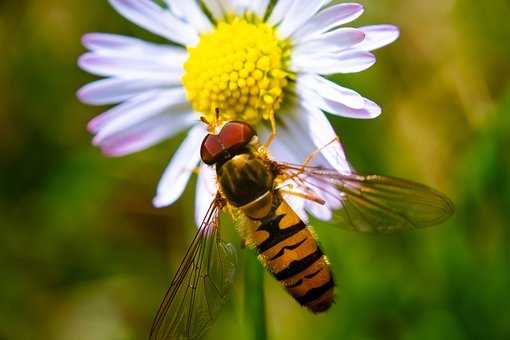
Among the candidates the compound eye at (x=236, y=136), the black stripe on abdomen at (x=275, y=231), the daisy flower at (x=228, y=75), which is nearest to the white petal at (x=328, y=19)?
the daisy flower at (x=228, y=75)

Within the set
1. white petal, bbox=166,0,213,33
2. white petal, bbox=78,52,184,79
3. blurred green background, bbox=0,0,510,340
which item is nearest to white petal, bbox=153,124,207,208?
white petal, bbox=78,52,184,79

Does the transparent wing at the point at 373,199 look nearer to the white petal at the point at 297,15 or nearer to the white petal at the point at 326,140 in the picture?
the white petal at the point at 326,140

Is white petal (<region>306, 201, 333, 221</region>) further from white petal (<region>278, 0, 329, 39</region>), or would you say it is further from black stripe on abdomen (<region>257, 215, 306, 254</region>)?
white petal (<region>278, 0, 329, 39</region>)

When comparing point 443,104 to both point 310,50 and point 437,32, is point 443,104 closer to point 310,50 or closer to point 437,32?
point 437,32

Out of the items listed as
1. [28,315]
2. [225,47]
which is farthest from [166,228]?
[225,47]

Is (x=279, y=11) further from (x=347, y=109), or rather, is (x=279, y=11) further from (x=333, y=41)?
(x=347, y=109)

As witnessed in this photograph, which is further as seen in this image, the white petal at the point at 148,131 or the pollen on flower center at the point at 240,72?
the white petal at the point at 148,131
